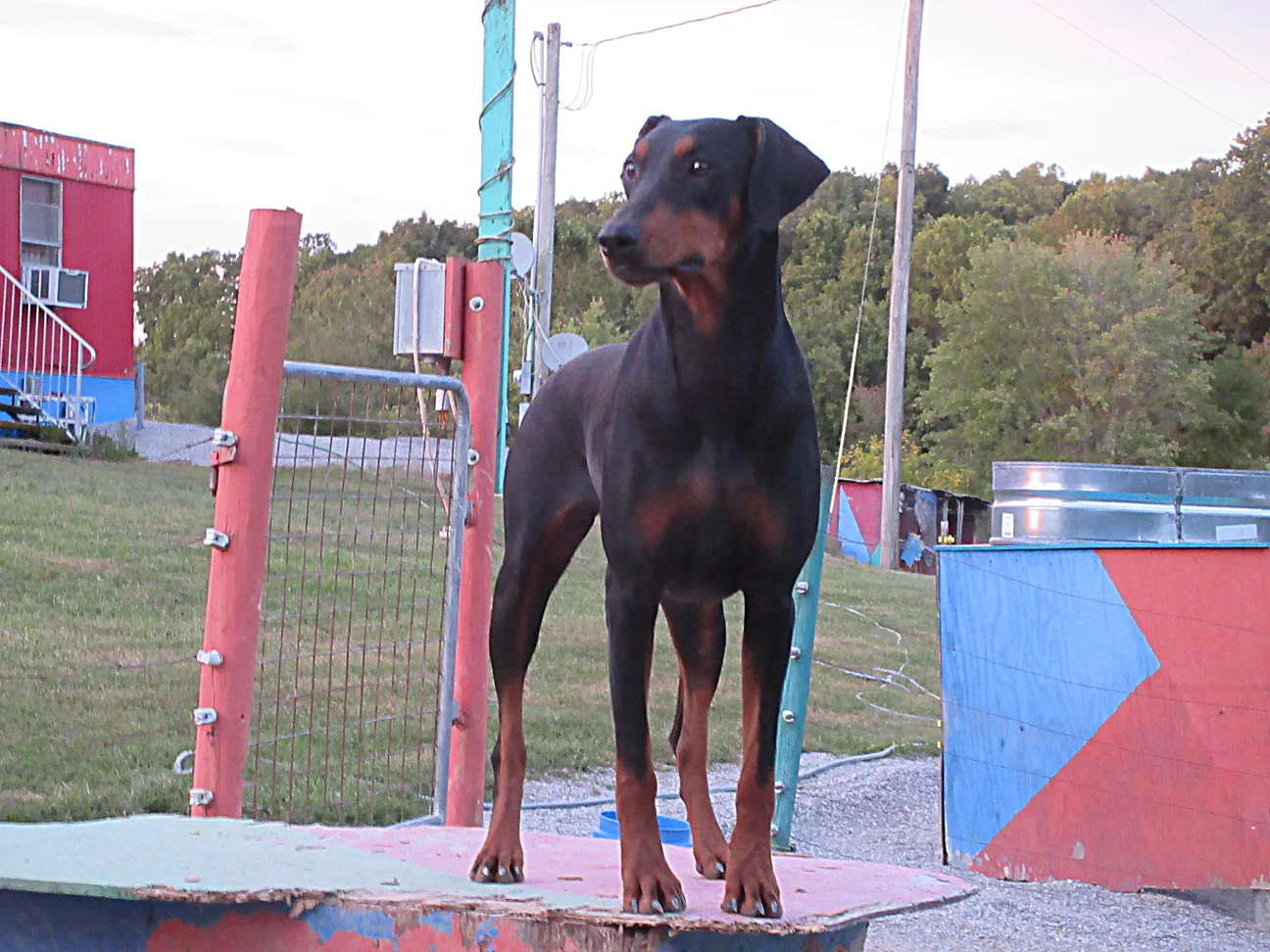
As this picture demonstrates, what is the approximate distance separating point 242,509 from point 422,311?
1.20m

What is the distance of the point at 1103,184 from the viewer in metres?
53.9

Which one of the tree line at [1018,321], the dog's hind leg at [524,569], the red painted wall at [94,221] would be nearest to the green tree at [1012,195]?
the tree line at [1018,321]

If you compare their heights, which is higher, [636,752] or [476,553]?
[476,553]

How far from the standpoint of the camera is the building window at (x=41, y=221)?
22.5m

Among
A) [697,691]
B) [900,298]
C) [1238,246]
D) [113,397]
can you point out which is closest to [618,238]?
[697,691]

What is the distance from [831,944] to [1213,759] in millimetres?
3671

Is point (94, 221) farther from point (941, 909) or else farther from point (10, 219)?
point (941, 909)

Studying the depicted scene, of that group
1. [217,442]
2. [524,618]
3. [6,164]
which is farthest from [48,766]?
[6,164]

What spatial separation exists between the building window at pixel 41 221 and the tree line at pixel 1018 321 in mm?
12541

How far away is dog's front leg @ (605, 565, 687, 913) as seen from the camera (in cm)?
269

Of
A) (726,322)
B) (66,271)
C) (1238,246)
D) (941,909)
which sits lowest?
(941,909)

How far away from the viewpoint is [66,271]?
22.3 meters

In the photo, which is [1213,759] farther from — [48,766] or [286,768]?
[48,766]

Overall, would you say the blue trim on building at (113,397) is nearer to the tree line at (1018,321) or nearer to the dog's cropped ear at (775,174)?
the tree line at (1018,321)
